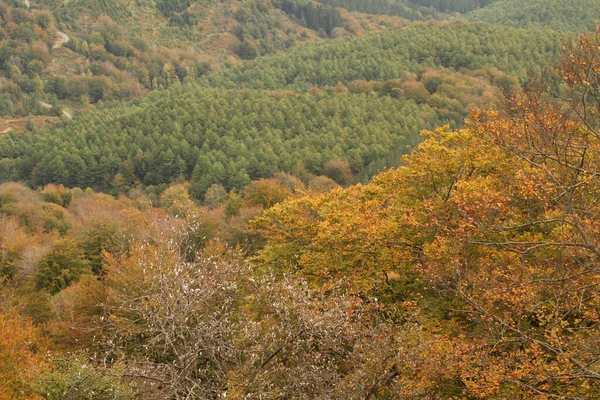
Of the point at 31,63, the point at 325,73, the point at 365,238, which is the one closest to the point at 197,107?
the point at 325,73

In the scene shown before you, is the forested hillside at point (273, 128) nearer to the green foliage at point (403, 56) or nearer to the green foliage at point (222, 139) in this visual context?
the green foliage at point (222, 139)

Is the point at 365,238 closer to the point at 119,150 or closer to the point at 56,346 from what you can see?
the point at 56,346

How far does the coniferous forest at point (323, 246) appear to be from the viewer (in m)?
14.3

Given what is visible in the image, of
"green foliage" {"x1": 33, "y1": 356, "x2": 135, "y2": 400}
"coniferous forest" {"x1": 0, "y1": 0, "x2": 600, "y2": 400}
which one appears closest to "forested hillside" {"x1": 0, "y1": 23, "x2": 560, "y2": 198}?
"coniferous forest" {"x1": 0, "y1": 0, "x2": 600, "y2": 400}

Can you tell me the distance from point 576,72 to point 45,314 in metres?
35.2

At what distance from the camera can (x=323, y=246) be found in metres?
26.7

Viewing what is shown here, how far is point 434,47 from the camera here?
536ft

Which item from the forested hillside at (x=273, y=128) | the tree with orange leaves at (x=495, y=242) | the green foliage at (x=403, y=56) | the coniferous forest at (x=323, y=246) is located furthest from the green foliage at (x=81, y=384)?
the green foliage at (x=403, y=56)

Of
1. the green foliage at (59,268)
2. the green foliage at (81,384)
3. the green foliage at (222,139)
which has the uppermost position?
the green foliage at (81,384)

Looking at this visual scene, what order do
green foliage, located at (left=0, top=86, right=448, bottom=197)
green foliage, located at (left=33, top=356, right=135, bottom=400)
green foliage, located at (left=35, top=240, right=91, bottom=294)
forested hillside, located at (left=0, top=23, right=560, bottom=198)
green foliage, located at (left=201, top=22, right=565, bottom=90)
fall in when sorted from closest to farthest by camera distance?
green foliage, located at (left=33, top=356, right=135, bottom=400) < green foliage, located at (left=35, top=240, right=91, bottom=294) < green foliage, located at (left=0, top=86, right=448, bottom=197) < forested hillside, located at (left=0, top=23, right=560, bottom=198) < green foliage, located at (left=201, top=22, right=565, bottom=90)

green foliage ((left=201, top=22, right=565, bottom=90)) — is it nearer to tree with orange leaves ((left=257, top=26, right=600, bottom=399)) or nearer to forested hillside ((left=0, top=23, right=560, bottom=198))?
forested hillside ((left=0, top=23, right=560, bottom=198))

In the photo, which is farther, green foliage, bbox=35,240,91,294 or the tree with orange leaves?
green foliage, bbox=35,240,91,294

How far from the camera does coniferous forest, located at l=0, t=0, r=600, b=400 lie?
1427 centimetres

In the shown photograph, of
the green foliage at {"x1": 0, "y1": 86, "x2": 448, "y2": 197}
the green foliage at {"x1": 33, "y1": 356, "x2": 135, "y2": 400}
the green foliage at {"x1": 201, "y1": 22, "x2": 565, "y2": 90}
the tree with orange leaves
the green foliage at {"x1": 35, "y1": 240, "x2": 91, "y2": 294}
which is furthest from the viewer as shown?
the green foliage at {"x1": 201, "y1": 22, "x2": 565, "y2": 90}
